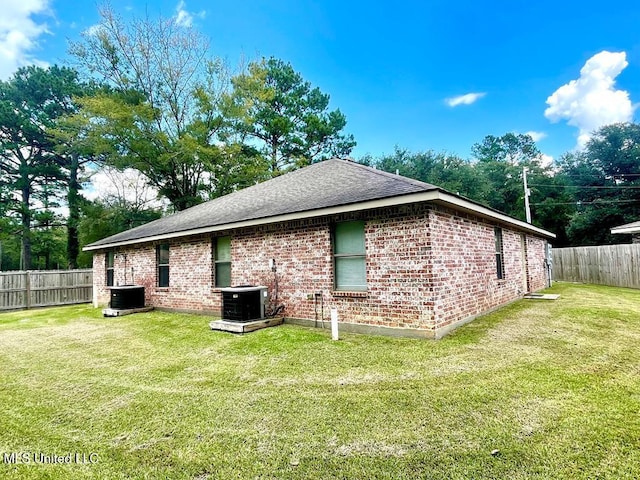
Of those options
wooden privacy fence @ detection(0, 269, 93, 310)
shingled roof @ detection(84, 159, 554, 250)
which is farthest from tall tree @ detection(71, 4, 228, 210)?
shingled roof @ detection(84, 159, 554, 250)

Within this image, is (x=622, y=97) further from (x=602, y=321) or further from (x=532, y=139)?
(x=602, y=321)

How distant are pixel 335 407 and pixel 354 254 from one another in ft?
11.3

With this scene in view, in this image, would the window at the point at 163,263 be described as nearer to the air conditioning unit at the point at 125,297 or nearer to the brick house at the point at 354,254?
the brick house at the point at 354,254

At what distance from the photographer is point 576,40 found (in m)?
14.5

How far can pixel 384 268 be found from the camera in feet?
19.0

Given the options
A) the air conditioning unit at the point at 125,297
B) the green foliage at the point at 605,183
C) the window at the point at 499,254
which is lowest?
the air conditioning unit at the point at 125,297

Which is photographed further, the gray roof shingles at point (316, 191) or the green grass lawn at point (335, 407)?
the gray roof shingles at point (316, 191)

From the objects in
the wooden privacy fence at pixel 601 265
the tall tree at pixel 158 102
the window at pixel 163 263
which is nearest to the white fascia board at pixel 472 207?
the wooden privacy fence at pixel 601 265

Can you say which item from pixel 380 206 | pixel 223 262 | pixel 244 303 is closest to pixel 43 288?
pixel 223 262

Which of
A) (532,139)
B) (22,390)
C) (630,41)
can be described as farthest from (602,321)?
(532,139)

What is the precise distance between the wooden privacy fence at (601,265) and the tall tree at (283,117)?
55.2 feet

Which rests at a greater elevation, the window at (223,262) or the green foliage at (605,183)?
the green foliage at (605,183)

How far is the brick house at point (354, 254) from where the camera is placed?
18.0 feet

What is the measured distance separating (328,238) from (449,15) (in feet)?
38.6
